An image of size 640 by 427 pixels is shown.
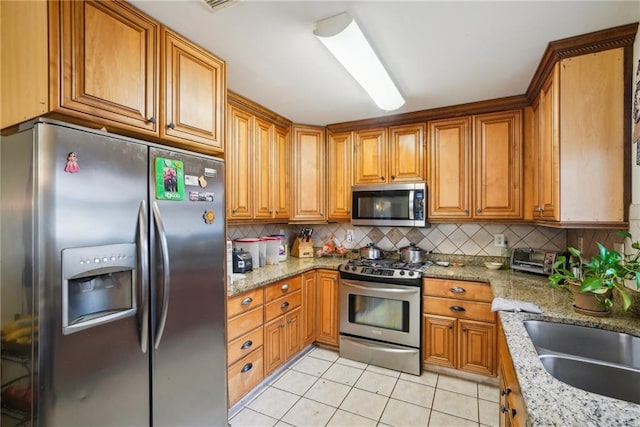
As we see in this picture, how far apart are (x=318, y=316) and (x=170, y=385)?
5.51 ft

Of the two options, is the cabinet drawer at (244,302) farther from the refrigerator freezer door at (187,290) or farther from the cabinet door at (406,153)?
the cabinet door at (406,153)

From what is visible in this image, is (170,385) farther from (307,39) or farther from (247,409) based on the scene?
(307,39)

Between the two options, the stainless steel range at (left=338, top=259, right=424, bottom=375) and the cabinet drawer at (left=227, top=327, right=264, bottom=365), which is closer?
the cabinet drawer at (left=227, top=327, right=264, bottom=365)

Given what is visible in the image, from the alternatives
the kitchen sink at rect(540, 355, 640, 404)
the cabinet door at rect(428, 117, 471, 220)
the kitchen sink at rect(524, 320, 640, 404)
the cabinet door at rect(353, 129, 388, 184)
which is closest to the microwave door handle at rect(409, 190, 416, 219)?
the cabinet door at rect(428, 117, 471, 220)

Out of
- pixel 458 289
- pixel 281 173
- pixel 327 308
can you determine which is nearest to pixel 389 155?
pixel 281 173

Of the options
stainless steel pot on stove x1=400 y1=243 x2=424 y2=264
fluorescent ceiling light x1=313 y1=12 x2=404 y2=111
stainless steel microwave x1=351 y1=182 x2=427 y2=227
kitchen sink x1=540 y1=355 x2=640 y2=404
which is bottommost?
kitchen sink x1=540 y1=355 x2=640 y2=404

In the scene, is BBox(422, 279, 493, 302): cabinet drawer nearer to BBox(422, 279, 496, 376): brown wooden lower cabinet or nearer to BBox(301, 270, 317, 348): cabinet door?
BBox(422, 279, 496, 376): brown wooden lower cabinet

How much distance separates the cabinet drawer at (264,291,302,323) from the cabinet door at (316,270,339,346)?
30cm

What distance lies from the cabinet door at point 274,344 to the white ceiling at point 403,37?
1.87m

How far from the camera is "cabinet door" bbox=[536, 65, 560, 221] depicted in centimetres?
175

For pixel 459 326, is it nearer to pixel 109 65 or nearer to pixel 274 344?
pixel 274 344

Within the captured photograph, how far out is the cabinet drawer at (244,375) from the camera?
79.8 inches

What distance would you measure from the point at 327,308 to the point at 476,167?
6.27 feet

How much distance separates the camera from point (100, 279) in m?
1.26
